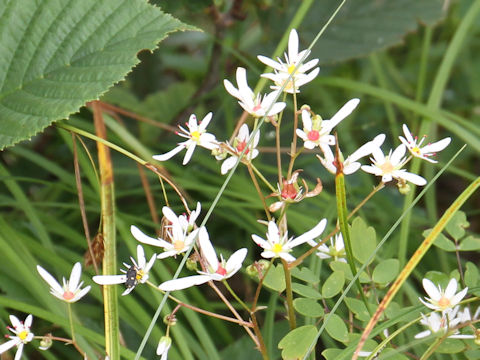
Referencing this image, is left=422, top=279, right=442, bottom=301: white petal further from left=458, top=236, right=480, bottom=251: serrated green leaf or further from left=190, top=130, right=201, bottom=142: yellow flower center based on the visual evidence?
left=190, top=130, right=201, bottom=142: yellow flower center

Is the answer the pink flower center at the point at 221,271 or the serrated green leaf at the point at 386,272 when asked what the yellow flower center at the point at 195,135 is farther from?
the serrated green leaf at the point at 386,272

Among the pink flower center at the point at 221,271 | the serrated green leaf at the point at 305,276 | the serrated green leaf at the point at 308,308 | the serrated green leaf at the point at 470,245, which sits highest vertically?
the serrated green leaf at the point at 470,245

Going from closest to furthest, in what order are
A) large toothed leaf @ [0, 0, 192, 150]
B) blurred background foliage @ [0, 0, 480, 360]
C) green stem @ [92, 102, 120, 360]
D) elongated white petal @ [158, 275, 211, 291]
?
elongated white petal @ [158, 275, 211, 291]
green stem @ [92, 102, 120, 360]
large toothed leaf @ [0, 0, 192, 150]
blurred background foliage @ [0, 0, 480, 360]

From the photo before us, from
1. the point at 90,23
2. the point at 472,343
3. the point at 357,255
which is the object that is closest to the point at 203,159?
the point at 90,23

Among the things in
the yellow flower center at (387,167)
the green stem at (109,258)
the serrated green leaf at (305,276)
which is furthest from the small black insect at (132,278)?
the yellow flower center at (387,167)

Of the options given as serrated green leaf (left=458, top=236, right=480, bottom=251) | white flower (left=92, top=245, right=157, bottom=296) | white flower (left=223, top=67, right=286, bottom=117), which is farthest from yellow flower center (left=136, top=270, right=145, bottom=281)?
serrated green leaf (left=458, top=236, right=480, bottom=251)

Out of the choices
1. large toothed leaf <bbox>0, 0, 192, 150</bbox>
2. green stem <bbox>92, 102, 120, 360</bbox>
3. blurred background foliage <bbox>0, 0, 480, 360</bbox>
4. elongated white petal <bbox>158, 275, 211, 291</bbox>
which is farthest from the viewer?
blurred background foliage <bbox>0, 0, 480, 360</bbox>
